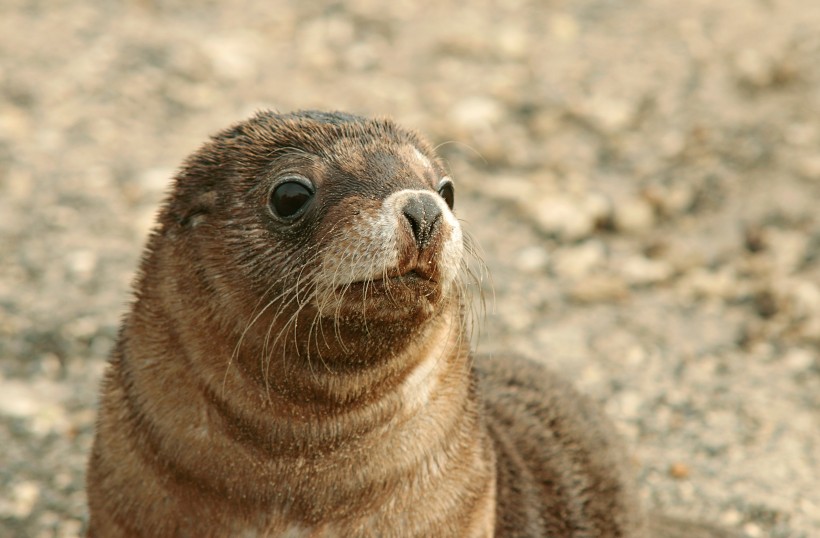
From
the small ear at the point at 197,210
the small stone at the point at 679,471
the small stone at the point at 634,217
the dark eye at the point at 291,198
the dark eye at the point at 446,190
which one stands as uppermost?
the small stone at the point at 634,217

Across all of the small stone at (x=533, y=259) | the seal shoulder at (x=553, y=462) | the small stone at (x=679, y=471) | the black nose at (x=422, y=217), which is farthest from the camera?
the small stone at (x=533, y=259)

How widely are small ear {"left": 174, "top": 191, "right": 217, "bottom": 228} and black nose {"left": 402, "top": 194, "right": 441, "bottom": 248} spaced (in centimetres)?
72

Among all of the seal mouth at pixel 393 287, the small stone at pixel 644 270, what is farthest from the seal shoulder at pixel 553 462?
the small stone at pixel 644 270

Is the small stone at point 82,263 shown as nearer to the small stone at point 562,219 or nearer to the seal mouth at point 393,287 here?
the small stone at point 562,219

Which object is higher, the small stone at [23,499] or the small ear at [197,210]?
the small ear at [197,210]

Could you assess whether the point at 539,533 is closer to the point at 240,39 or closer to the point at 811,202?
the point at 811,202

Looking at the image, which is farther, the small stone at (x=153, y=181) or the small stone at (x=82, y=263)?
Result: the small stone at (x=153, y=181)

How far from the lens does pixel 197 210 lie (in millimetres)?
3615

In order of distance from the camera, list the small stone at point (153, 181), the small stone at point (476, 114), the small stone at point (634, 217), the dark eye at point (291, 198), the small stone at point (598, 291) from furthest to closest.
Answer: the small stone at point (476, 114), the small stone at point (634, 217), the small stone at point (153, 181), the small stone at point (598, 291), the dark eye at point (291, 198)

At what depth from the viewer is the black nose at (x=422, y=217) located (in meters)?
3.19

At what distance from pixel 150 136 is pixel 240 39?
1.62 m

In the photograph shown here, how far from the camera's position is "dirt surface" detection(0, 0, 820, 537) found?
550 cm

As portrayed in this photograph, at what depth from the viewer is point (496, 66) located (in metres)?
9.04

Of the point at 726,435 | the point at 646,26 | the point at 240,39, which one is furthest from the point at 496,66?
the point at 726,435
